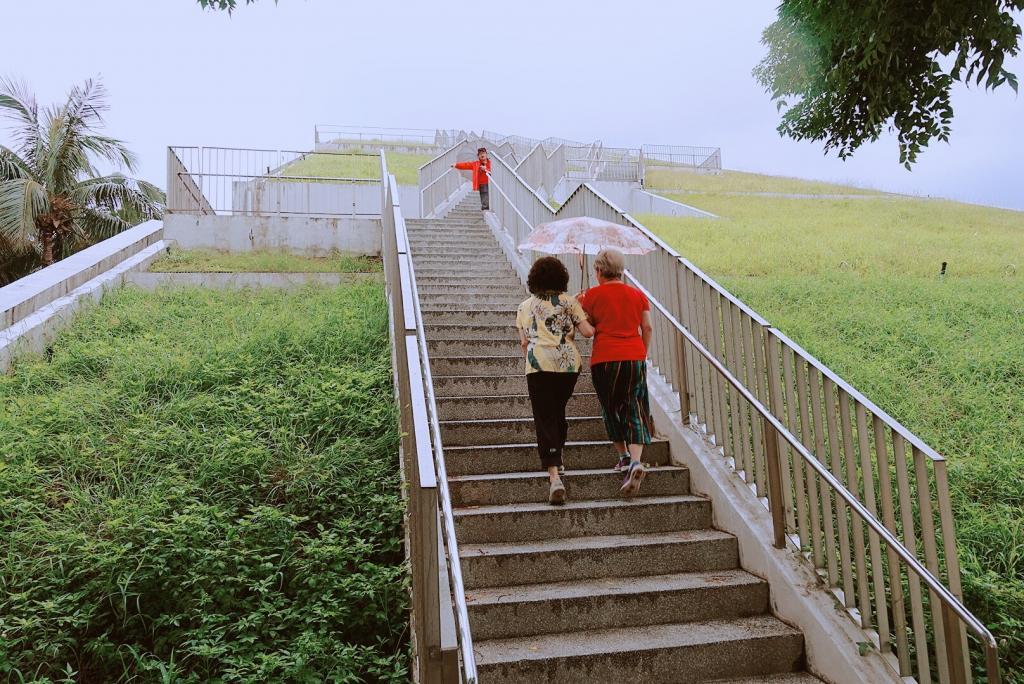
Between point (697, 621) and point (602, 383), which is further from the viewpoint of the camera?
point (602, 383)

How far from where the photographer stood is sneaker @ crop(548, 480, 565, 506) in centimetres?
510

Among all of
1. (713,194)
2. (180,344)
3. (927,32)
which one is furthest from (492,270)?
(713,194)

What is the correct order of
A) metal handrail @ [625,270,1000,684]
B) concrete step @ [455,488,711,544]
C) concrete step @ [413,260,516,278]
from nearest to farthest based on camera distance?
metal handrail @ [625,270,1000,684] → concrete step @ [455,488,711,544] → concrete step @ [413,260,516,278]

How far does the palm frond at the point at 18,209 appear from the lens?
1630 centimetres

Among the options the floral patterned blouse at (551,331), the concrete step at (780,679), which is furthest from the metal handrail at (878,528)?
the floral patterned blouse at (551,331)

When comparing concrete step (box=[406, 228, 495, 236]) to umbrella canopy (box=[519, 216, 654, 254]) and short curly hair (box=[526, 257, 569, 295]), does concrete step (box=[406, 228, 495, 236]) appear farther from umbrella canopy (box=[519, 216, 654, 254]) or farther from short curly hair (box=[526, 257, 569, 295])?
short curly hair (box=[526, 257, 569, 295])

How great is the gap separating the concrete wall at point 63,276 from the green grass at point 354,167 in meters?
12.9

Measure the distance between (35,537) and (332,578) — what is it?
195 centimetres

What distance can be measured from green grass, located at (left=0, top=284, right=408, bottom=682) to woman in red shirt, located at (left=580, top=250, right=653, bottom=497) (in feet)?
5.13

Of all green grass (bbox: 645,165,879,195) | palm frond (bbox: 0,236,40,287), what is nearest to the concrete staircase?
palm frond (bbox: 0,236,40,287)

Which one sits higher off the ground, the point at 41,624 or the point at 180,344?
the point at 180,344

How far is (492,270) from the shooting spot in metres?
10.8

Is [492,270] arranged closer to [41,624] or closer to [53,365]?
[53,365]

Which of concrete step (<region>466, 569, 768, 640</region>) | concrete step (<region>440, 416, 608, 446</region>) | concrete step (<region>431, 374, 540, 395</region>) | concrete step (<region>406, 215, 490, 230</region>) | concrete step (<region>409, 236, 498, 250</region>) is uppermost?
concrete step (<region>406, 215, 490, 230</region>)
